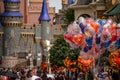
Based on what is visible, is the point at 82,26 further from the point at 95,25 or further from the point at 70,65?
the point at 70,65

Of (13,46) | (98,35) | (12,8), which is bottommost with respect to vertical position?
(13,46)

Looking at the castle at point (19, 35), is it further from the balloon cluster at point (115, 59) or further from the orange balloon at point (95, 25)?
the balloon cluster at point (115, 59)

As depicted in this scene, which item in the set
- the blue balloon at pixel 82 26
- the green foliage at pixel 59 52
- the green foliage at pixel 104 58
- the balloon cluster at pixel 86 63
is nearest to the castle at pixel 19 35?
the green foliage at pixel 59 52

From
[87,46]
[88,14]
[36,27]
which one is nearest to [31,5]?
[36,27]

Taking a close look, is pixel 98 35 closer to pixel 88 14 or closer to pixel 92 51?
pixel 92 51

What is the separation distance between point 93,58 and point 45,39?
256ft

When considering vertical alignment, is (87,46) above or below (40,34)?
above

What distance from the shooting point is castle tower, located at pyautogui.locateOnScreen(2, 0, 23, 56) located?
9225 centimetres

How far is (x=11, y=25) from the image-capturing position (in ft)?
309

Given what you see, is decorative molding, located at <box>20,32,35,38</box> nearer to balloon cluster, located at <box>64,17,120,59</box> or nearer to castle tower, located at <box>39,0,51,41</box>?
castle tower, located at <box>39,0,51,41</box>

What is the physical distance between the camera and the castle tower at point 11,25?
92.2 m

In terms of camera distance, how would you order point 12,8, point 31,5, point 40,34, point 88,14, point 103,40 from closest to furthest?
point 103,40, point 88,14, point 12,8, point 40,34, point 31,5

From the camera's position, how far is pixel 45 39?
9762 centimetres

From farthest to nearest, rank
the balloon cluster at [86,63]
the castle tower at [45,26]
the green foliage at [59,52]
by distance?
the castle tower at [45,26], the green foliage at [59,52], the balloon cluster at [86,63]
